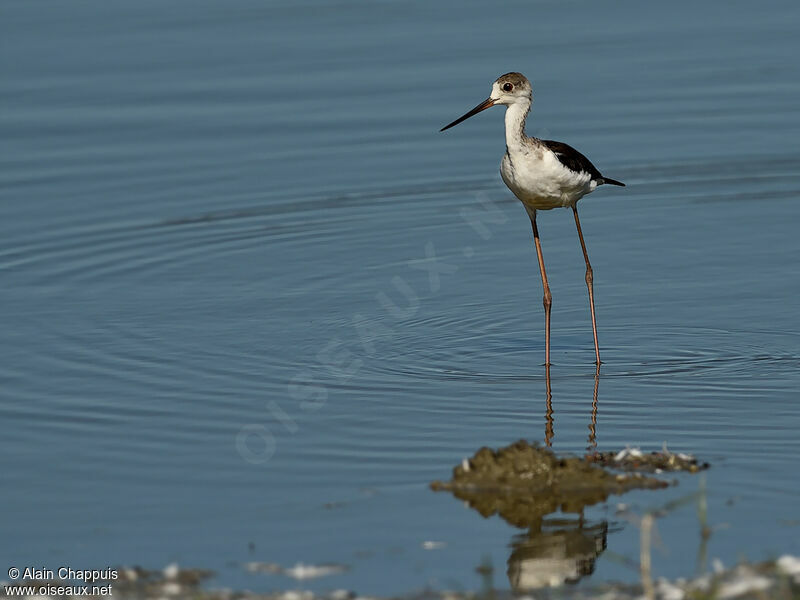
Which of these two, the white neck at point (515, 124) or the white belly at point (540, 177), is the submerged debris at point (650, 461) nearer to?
the white belly at point (540, 177)

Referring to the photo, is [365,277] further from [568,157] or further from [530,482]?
[530,482]

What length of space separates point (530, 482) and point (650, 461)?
0.73 m

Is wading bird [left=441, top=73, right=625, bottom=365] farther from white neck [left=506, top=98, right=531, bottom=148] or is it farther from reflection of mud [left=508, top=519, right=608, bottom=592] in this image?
reflection of mud [left=508, top=519, right=608, bottom=592]

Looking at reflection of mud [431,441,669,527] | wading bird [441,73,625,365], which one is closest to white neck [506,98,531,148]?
wading bird [441,73,625,365]

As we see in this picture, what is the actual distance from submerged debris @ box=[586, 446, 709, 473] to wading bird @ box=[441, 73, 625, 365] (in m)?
2.40

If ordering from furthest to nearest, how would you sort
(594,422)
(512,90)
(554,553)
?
1. (512,90)
2. (594,422)
3. (554,553)

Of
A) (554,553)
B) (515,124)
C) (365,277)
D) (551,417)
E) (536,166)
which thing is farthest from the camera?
(365,277)

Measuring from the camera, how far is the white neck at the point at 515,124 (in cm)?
1069

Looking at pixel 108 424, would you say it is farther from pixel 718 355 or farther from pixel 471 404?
pixel 718 355

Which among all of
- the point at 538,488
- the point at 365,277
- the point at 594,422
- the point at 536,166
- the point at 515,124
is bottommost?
the point at 538,488

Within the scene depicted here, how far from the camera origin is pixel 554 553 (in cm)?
692

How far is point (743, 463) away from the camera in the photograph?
8.00 m

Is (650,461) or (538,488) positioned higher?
(650,461)

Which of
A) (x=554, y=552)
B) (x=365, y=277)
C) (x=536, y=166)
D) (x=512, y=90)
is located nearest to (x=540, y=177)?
(x=536, y=166)
